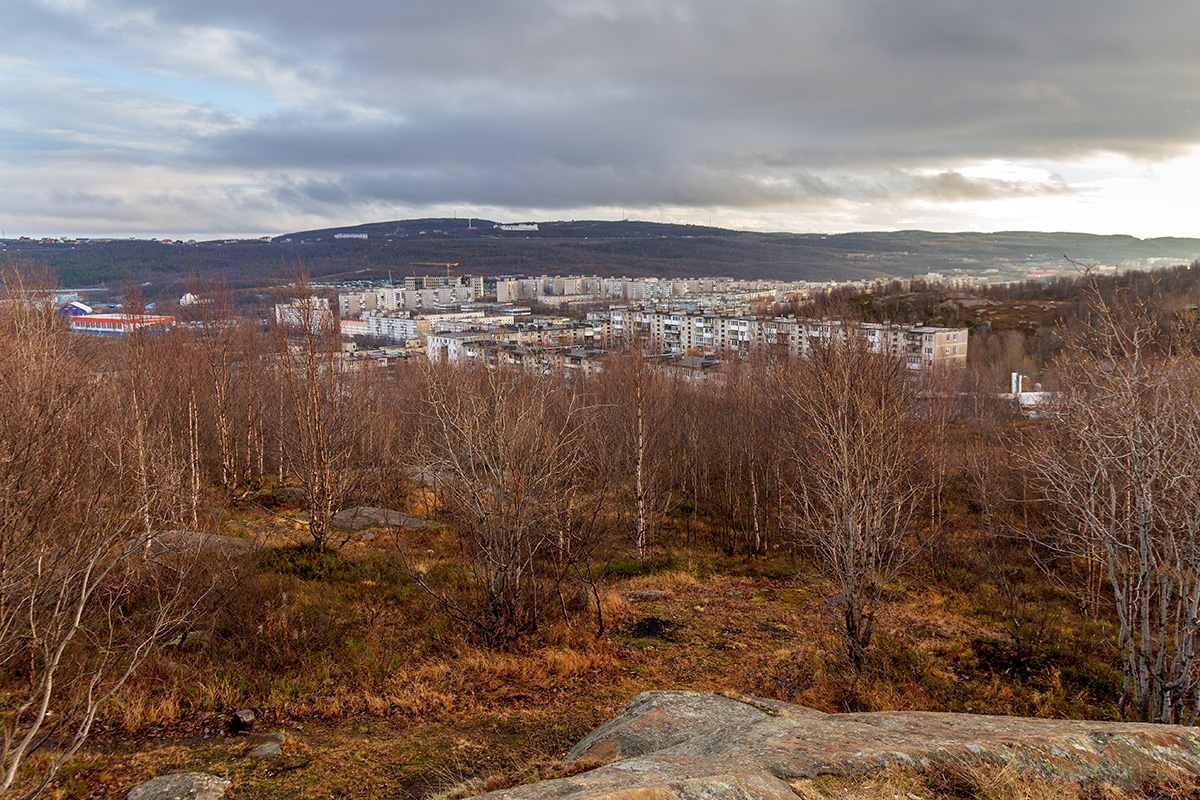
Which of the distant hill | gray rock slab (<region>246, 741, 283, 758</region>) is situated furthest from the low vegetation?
the distant hill

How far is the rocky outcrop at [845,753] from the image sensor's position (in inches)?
169

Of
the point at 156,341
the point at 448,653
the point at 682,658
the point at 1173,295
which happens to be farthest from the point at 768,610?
the point at 1173,295

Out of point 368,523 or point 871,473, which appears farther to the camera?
point 368,523

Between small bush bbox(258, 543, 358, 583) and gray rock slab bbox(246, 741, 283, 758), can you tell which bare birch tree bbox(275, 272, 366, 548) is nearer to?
small bush bbox(258, 543, 358, 583)

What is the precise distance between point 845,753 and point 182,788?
242 inches

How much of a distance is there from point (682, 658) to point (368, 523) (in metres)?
11.7

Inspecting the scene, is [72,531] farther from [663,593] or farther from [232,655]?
[663,593]

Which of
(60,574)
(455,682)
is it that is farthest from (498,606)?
(60,574)

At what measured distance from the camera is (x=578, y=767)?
5.59m

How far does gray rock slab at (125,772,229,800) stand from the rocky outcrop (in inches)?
136

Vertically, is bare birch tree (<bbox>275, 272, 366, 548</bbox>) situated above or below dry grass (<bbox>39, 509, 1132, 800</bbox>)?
above

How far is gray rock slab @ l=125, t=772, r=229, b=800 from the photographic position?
19.7 ft

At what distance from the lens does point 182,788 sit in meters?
6.14

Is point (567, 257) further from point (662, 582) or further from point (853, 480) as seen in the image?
point (853, 480)
